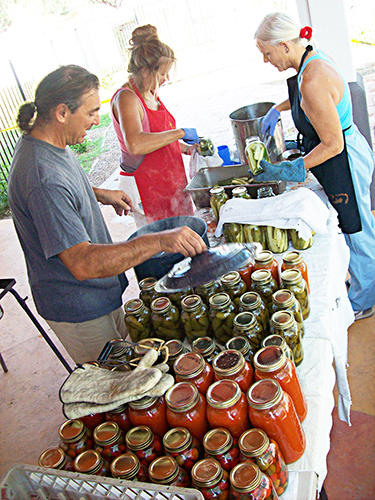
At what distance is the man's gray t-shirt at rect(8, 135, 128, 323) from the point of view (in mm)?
1562

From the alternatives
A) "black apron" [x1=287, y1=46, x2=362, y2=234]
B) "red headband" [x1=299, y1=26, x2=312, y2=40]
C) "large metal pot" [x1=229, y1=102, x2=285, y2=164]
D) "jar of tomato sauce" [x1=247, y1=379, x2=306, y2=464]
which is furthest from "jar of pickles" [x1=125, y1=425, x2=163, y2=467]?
"red headband" [x1=299, y1=26, x2=312, y2=40]

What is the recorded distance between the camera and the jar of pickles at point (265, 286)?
1593 mm

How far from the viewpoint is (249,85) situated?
35.1ft

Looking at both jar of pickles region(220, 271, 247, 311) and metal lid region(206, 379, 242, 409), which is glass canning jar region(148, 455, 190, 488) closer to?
metal lid region(206, 379, 242, 409)

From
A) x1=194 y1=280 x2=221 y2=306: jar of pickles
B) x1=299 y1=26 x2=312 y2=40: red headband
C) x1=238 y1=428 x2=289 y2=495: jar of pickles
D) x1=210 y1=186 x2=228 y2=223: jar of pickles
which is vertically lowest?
x1=238 y1=428 x2=289 y2=495: jar of pickles

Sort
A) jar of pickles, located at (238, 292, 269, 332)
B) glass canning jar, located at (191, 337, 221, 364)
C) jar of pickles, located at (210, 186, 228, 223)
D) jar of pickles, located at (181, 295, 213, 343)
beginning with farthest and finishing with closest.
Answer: jar of pickles, located at (210, 186, 228, 223)
jar of pickles, located at (181, 295, 213, 343)
jar of pickles, located at (238, 292, 269, 332)
glass canning jar, located at (191, 337, 221, 364)

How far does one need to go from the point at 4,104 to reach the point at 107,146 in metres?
2.62

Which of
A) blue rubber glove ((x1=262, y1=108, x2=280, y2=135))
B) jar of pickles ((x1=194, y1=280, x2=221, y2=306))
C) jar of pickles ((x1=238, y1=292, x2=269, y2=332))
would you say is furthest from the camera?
blue rubber glove ((x1=262, y1=108, x2=280, y2=135))

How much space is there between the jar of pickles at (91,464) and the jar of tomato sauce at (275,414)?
41cm

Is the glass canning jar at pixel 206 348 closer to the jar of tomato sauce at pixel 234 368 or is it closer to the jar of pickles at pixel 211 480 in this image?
the jar of tomato sauce at pixel 234 368

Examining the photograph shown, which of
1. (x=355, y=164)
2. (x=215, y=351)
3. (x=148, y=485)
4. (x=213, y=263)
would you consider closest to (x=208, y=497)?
(x=148, y=485)

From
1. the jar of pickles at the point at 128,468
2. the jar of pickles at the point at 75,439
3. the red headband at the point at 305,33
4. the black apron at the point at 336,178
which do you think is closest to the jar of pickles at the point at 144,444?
the jar of pickles at the point at 128,468

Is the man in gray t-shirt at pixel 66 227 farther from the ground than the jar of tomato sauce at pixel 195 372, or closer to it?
farther from the ground

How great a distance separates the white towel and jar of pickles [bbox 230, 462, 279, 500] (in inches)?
51.1
